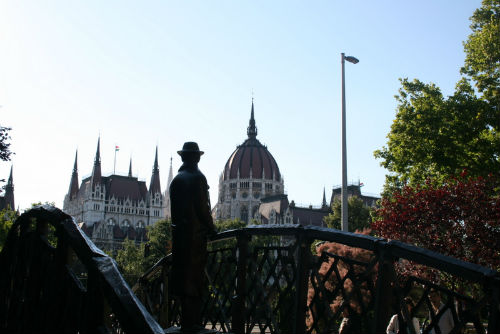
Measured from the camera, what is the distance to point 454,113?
22.1 meters

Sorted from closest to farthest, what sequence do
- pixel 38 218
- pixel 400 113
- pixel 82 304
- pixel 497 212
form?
1. pixel 82 304
2. pixel 38 218
3. pixel 497 212
4. pixel 400 113

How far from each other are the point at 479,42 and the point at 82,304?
912 inches

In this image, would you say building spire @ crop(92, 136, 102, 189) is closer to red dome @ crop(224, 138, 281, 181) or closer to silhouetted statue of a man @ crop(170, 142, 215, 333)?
red dome @ crop(224, 138, 281, 181)

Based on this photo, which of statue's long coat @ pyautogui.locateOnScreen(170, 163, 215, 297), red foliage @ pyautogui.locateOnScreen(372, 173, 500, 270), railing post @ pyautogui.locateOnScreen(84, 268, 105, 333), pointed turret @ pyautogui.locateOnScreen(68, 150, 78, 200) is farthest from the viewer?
pointed turret @ pyautogui.locateOnScreen(68, 150, 78, 200)

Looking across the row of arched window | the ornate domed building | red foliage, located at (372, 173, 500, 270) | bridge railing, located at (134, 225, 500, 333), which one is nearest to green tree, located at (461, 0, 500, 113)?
red foliage, located at (372, 173, 500, 270)

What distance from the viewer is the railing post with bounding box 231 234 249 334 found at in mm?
7309

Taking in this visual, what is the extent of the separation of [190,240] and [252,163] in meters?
141

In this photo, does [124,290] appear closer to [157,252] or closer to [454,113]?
[454,113]

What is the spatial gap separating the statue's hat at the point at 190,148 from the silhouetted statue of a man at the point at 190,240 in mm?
357

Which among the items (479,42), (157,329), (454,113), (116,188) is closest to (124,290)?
(157,329)

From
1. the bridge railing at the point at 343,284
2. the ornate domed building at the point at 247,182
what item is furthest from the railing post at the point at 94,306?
the ornate domed building at the point at 247,182

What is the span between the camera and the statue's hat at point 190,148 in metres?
6.32

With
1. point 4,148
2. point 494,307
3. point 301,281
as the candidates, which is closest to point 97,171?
point 4,148

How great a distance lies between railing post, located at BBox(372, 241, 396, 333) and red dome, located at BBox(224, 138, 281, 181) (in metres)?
139
